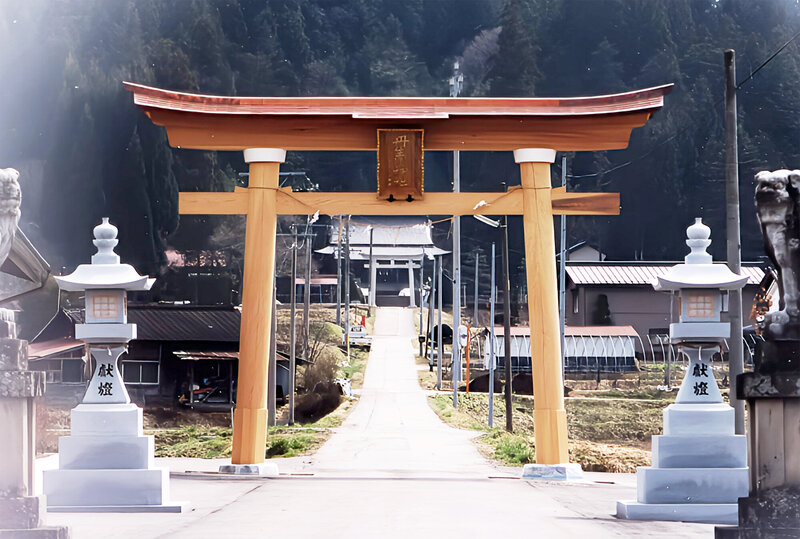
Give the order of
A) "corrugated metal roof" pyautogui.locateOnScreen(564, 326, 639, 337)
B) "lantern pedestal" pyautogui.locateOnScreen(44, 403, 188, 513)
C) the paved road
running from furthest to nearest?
"corrugated metal roof" pyautogui.locateOnScreen(564, 326, 639, 337) → "lantern pedestal" pyautogui.locateOnScreen(44, 403, 188, 513) → the paved road

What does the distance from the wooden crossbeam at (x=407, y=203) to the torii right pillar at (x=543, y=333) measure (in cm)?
32

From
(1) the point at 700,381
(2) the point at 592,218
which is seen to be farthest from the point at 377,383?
(2) the point at 592,218

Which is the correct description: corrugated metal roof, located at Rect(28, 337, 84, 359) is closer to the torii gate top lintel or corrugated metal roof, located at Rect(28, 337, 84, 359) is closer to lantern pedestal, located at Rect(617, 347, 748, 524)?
the torii gate top lintel

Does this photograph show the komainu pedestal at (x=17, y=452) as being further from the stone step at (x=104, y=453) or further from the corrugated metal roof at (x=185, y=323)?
the corrugated metal roof at (x=185, y=323)

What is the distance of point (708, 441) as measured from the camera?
1150 centimetres

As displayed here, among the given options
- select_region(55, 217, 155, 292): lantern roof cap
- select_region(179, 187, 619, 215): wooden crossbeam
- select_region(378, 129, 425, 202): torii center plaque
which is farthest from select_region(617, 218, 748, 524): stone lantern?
select_region(378, 129, 425, 202): torii center plaque

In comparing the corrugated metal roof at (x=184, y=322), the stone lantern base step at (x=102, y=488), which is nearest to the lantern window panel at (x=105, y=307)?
the stone lantern base step at (x=102, y=488)

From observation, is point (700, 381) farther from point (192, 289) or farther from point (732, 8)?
point (732, 8)

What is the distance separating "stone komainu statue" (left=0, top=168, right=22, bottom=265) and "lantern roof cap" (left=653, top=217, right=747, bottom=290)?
287 inches

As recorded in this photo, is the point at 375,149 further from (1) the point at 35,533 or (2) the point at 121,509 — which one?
(1) the point at 35,533

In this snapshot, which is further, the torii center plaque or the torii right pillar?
the torii center plaque

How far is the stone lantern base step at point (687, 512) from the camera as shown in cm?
1138

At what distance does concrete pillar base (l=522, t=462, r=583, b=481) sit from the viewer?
16625 millimetres

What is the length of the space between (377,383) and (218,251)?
22.4 meters
